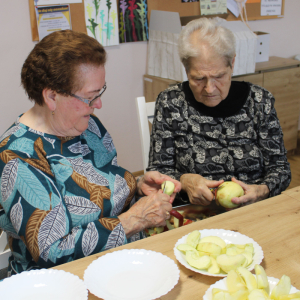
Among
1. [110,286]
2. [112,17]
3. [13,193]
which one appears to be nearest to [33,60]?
[13,193]

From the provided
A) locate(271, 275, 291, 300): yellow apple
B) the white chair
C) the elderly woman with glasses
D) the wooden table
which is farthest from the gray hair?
the white chair

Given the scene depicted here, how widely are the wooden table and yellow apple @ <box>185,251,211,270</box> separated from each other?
3 cm

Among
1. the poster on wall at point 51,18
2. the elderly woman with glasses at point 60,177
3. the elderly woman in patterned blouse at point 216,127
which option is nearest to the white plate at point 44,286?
the elderly woman with glasses at point 60,177

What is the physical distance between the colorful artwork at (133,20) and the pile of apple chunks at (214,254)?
220 centimetres

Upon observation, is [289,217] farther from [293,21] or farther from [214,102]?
[293,21]

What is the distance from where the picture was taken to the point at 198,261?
2.63ft

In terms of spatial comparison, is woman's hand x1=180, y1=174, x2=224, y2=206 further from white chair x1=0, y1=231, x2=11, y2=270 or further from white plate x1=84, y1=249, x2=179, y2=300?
white chair x1=0, y1=231, x2=11, y2=270

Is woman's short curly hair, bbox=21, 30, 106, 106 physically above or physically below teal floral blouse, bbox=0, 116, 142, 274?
above

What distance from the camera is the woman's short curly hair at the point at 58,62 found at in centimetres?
104

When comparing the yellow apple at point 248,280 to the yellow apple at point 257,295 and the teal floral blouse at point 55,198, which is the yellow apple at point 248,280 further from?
the teal floral blouse at point 55,198

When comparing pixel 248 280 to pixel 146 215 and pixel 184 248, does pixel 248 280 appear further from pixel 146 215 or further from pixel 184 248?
pixel 146 215

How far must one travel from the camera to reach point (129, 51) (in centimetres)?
284

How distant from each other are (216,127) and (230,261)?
876 millimetres

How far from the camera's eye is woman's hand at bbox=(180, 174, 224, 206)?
136 centimetres
